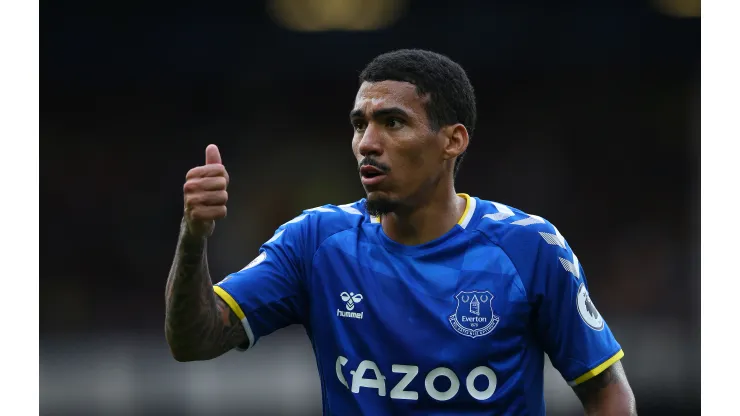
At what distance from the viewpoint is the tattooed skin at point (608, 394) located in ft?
9.73

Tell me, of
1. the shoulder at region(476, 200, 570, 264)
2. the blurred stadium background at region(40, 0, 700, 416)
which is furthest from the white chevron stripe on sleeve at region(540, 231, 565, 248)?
the blurred stadium background at region(40, 0, 700, 416)

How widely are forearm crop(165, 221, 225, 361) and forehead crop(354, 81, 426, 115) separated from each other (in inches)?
29.2

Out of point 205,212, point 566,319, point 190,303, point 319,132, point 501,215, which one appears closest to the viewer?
point 205,212

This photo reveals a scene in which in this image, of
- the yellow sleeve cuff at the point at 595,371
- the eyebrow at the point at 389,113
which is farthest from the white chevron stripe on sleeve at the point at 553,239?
the eyebrow at the point at 389,113

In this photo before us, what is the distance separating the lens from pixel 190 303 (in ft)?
9.16

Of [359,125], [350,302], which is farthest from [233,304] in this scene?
[359,125]

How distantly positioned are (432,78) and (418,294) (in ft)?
2.40

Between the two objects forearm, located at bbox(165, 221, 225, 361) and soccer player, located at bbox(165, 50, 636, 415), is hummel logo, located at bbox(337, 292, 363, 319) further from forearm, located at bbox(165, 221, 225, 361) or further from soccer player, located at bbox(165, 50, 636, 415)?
forearm, located at bbox(165, 221, 225, 361)

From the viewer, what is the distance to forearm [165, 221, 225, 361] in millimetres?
2762

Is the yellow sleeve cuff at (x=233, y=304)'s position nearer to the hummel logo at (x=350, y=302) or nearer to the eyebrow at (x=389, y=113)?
the hummel logo at (x=350, y=302)

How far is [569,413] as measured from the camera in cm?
748

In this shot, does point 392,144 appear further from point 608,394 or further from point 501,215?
point 608,394

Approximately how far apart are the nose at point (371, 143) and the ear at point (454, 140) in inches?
10.3

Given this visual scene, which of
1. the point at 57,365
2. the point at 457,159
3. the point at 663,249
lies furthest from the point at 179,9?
the point at 457,159
